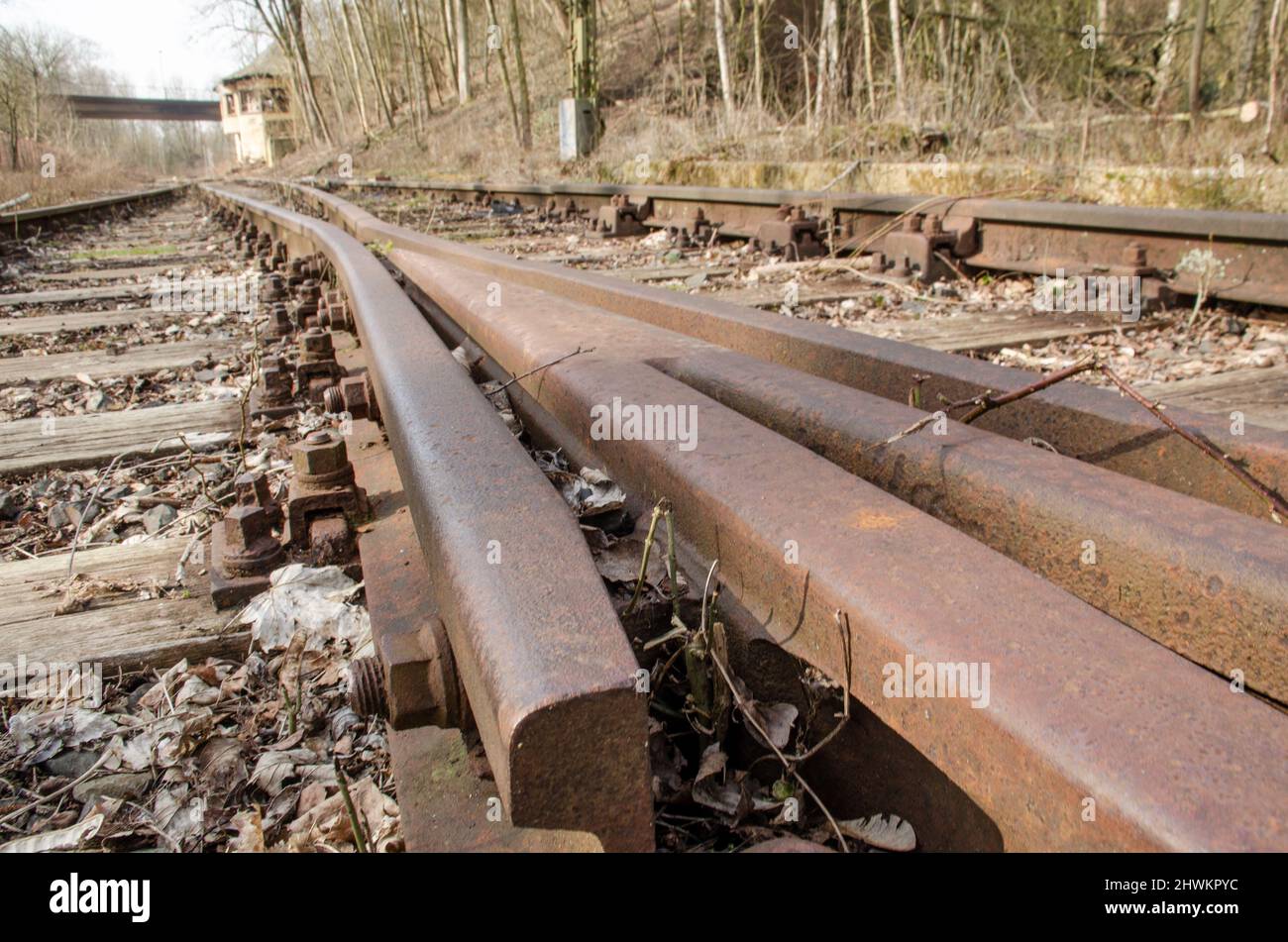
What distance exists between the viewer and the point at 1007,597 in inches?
38.6

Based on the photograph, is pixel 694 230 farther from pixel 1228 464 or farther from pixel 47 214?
pixel 47 214

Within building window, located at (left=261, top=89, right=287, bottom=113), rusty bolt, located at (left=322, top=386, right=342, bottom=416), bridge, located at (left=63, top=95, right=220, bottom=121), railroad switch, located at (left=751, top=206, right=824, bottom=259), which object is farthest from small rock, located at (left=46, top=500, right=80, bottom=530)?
bridge, located at (left=63, top=95, right=220, bottom=121)

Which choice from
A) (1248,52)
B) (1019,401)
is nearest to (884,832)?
(1019,401)

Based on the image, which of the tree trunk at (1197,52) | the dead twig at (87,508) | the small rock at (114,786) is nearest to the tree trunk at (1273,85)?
the tree trunk at (1197,52)

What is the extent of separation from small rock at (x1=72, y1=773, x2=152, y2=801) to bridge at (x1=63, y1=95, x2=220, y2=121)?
260 feet

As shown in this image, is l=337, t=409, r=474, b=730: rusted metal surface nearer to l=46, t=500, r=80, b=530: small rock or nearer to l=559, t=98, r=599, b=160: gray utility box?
l=46, t=500, r=80, b=530: small rock

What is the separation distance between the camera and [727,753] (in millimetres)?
1196

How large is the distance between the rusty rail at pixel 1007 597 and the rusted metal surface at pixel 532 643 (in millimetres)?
262

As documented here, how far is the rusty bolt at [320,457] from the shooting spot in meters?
2.02

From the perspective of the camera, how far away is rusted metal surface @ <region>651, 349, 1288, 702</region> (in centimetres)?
108

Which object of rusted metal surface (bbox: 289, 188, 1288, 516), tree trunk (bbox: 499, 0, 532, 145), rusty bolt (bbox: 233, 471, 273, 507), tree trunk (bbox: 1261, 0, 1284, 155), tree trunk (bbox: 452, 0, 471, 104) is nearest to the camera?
rusted metal surface (bbox: 289, 188, 1288, 516)

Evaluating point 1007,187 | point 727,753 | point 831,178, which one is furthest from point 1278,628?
point 831,178

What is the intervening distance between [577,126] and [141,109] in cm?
7605

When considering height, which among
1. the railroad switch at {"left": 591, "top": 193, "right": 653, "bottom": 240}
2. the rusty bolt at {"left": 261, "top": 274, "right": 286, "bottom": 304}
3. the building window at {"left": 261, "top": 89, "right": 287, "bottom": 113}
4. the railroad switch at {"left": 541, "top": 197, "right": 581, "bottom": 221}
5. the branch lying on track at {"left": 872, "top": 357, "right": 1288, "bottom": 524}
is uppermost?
the building window at {"left": 261, "top": 89, "right": 287, "bottom": 113}
